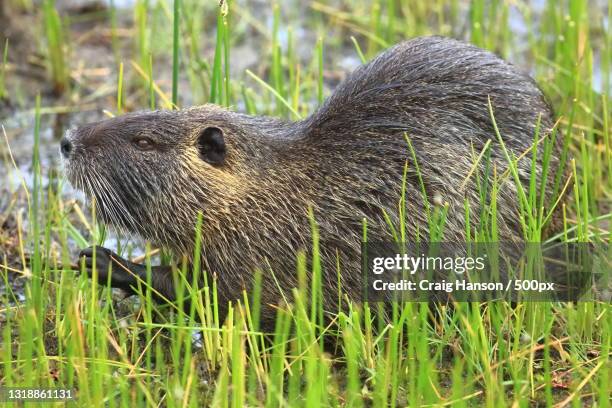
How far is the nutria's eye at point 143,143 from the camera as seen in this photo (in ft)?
12.7

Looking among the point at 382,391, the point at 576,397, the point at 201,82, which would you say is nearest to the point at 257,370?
the point at 382,391

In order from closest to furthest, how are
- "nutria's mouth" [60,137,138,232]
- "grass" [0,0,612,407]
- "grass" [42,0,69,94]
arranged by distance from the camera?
"grass" [0,0,612,407] → "nutria's mouth" [60,137,138,232] → "grass" [42,0,69,94]

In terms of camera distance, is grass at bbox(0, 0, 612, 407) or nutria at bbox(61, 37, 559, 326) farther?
nutria at bbox(61, 37, 559, 326)

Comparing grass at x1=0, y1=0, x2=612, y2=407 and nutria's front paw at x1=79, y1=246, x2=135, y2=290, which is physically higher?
nutria's front paw at x1=79, y1=246, x2=135, y2=290

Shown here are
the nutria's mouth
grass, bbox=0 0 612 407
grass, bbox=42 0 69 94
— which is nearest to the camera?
grass, bbox=0 0 612 407

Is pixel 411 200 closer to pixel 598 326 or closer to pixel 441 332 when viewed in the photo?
pixel 441 332

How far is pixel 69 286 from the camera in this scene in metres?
3.22

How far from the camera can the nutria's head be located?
383 centimetres

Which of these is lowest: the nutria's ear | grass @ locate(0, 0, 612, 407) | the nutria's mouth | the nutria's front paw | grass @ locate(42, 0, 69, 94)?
grass @ locate(0, 0, 612, 407)

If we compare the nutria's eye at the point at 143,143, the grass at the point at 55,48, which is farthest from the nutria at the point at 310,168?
the grass at the point at 55,48

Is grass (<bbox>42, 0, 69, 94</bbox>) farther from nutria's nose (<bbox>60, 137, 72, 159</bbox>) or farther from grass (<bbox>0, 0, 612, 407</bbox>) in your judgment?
nutria's nose (<bbox>60, 137, 72, 159</bbox>)

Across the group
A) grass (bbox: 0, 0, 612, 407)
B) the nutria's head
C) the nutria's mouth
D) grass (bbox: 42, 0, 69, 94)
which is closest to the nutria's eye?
the nutria's head

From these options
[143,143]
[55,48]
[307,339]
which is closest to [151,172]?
[143,143]

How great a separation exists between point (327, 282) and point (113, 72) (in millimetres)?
2848
